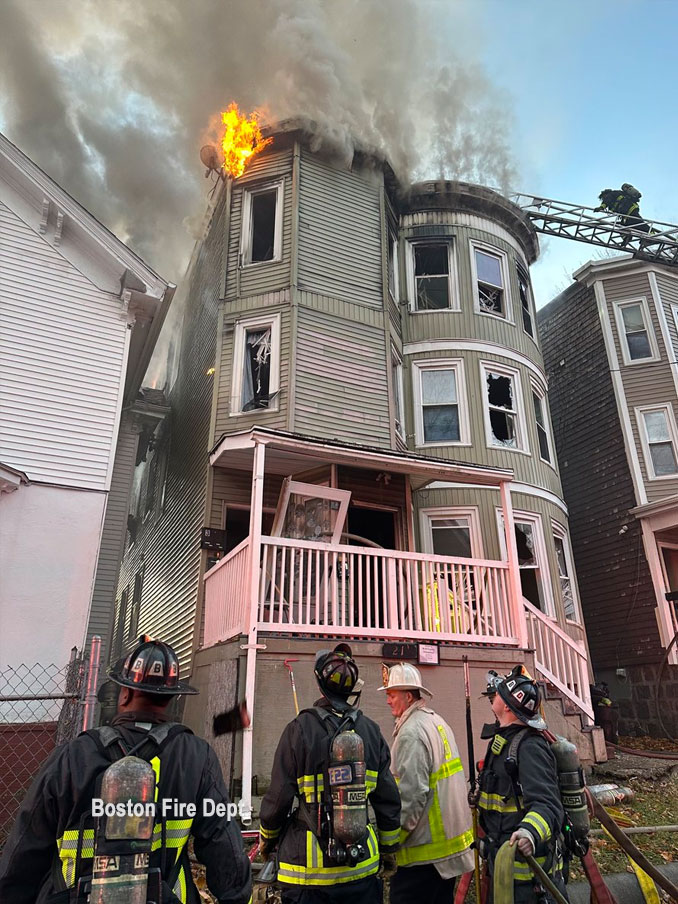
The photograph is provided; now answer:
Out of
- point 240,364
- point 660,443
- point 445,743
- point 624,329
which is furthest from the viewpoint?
point 624,329

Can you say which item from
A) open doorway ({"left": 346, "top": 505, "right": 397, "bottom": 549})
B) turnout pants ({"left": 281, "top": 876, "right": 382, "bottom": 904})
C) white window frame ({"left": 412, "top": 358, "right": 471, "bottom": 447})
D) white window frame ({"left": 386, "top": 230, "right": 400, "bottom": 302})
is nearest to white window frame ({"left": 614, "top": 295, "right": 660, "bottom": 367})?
white window frame ({"left": 412, "top": 358, "right": 471, "bottom": 447})

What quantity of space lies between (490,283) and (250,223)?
19.6ft

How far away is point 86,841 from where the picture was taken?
219 cm

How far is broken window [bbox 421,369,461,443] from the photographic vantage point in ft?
45.0

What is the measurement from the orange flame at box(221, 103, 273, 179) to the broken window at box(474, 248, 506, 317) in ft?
18.9

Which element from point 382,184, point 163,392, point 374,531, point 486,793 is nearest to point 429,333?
point 382,184

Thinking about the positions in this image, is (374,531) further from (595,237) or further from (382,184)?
(595,237)

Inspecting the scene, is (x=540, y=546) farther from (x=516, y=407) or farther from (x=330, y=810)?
(x=330, y=810)

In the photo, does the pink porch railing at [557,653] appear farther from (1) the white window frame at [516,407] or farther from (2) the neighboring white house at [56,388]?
(2) the neighboring white house at [56,388]

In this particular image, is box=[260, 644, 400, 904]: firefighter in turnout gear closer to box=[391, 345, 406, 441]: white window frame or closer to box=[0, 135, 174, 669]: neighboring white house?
box=[0, 135, 174, 669]: neighboring white house

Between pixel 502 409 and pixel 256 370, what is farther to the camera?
pixel 502 409

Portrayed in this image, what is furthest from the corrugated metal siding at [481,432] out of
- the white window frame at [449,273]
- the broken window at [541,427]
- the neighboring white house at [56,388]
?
the neighboring white house at [56,388]

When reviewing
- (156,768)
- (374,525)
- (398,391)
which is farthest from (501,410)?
(156,768)

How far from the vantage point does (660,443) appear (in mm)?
16844
